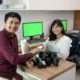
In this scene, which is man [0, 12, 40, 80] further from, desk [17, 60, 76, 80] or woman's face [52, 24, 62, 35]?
woman's face [52, 24, 62, 35]

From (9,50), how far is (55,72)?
0.52 metres

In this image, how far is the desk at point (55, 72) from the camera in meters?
1.49

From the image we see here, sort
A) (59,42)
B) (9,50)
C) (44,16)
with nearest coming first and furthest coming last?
(9,50), (59,42), (44,16)

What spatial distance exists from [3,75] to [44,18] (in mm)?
2154

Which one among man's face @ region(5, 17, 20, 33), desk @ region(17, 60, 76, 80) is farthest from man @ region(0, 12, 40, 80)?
desk @ region(17, 60, 76, 80)

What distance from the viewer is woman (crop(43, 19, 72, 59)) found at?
208 cm

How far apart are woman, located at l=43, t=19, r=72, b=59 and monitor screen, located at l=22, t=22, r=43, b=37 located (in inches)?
31.5

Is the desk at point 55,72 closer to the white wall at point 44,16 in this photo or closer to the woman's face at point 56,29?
the woman's face at point 56,29

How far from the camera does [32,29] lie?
306 centimetres

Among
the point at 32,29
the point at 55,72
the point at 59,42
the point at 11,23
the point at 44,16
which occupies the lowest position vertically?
the point at 55,72

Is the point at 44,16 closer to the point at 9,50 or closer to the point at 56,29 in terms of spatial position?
the point at 56,29

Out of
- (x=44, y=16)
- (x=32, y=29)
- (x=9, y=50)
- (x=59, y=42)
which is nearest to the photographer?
(x=9, y=50)

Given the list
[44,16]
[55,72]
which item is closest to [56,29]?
[55,72]

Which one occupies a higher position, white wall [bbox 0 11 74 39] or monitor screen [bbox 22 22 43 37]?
white wall [bbox 0 11 74 39]
